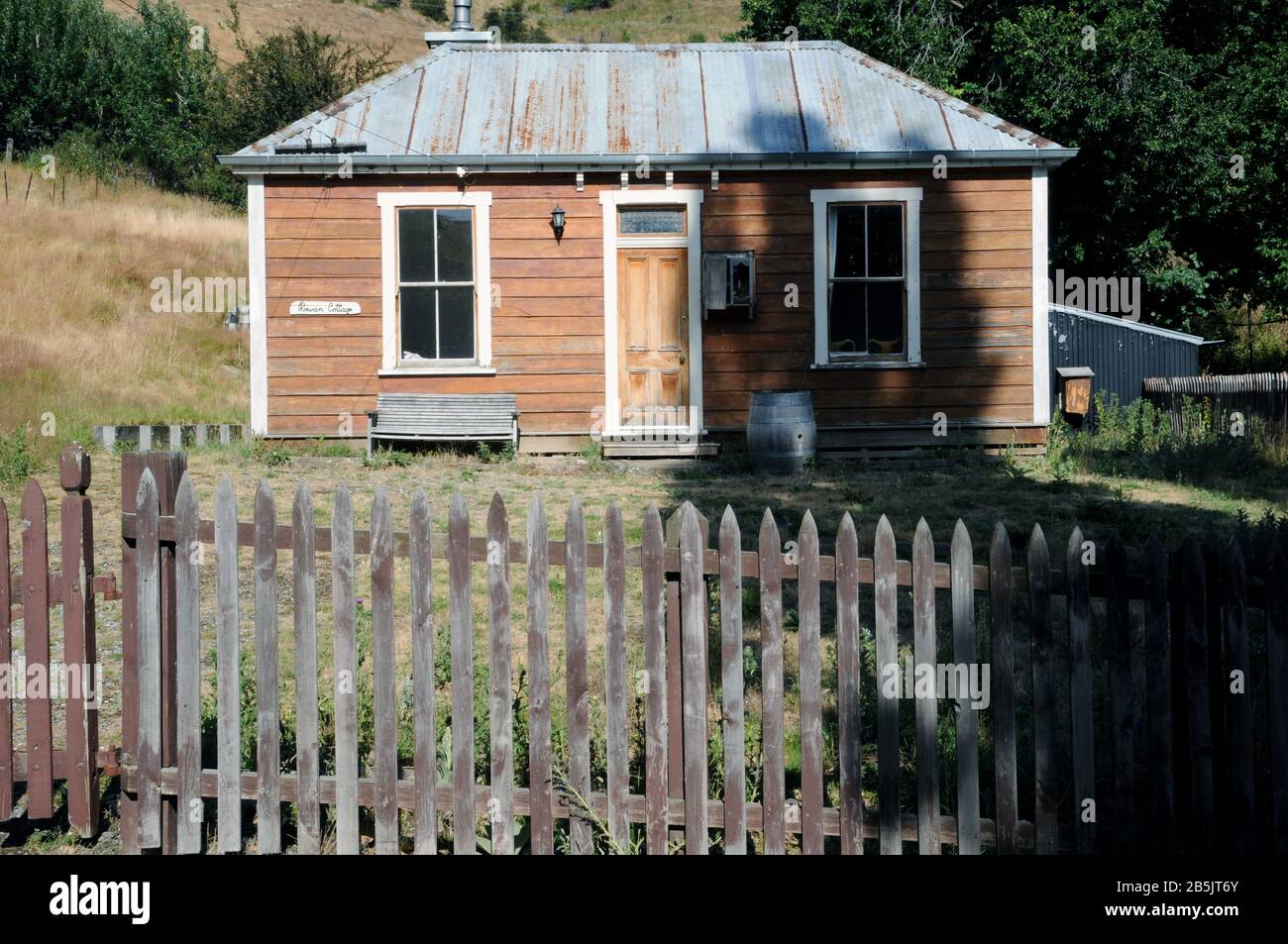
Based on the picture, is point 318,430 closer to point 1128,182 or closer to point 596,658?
point 596,658

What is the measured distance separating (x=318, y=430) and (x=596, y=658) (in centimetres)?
853

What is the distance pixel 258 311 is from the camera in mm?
14891

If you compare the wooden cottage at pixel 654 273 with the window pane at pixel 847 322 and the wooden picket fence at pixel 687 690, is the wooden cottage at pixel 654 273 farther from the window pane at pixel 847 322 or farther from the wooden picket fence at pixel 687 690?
the wooden picket fence at pixel 687 690

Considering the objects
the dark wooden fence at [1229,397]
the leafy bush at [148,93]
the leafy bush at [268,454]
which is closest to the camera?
the leafy bush at [268,454]

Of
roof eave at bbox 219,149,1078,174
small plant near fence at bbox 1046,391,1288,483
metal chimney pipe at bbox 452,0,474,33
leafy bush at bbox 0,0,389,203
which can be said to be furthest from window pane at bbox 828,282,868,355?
leafy bush at bbox 0,0,389,203

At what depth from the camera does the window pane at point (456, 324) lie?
15.1 m

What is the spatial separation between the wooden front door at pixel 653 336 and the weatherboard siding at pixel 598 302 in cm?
26

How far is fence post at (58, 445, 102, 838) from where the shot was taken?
4965mm

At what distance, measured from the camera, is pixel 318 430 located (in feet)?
49.2

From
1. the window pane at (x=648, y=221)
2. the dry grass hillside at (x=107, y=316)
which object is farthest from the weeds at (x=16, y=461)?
the window pane at (x=648, y=221)

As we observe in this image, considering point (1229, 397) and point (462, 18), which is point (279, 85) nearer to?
point (462, 18)

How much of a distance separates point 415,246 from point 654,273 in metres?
2.63

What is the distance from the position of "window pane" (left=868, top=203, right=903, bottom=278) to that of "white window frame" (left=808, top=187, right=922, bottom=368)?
0.11m

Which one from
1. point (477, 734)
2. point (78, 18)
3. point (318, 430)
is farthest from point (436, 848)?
point (78, 18)
